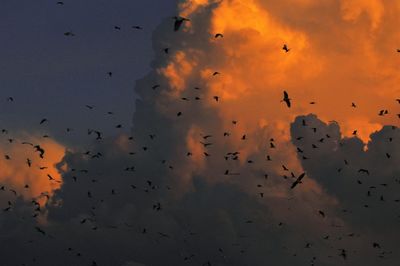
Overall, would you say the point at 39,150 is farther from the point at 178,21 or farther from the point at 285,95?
the point at 178,21

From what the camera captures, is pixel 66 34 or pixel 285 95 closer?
pixel 285 95

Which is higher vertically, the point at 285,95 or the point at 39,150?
the point at 285,95

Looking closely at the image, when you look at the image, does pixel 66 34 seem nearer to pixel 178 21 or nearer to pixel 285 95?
pixel 285 95

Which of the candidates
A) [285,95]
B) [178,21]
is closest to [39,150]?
[285,95]

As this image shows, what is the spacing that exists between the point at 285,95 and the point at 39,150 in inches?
1196

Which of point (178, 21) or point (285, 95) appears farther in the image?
point (285, 95)

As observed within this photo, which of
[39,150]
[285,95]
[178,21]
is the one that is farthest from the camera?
[39,150]

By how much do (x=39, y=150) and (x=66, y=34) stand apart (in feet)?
46.3

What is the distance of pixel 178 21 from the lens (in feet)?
96.5

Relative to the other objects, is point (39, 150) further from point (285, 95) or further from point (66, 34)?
point (285, 95)

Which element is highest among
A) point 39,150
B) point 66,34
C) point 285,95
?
point 285,95

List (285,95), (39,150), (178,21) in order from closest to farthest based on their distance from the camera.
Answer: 1. (178,21)
2. (285,95)
3. (39,150)

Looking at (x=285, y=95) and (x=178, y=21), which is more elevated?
(x=178, y=21)

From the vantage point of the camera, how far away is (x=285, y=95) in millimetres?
51375
